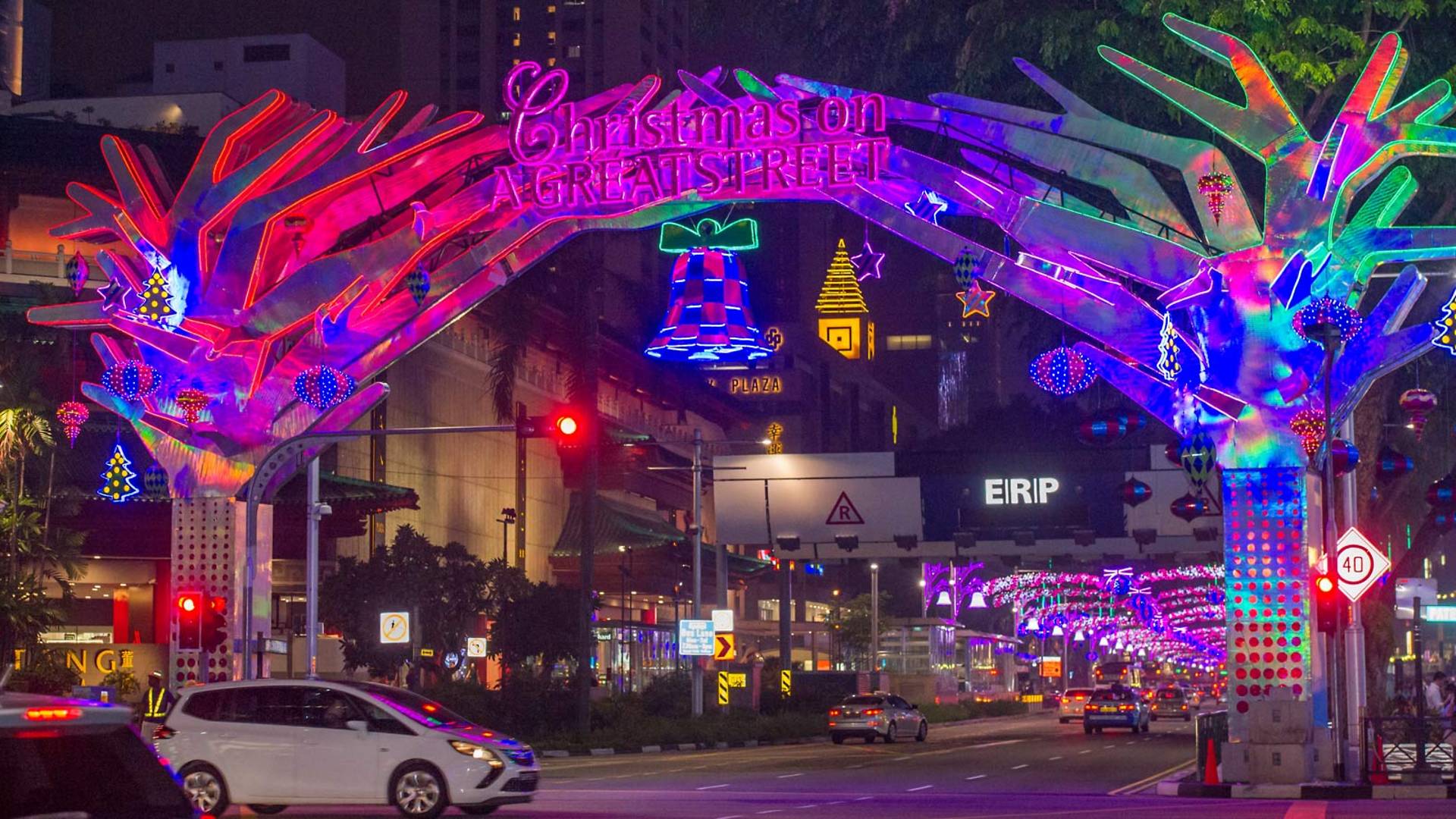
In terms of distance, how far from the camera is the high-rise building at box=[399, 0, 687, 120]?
171 meters

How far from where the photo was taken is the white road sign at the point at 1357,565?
86.2 ft

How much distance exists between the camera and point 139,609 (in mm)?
60281

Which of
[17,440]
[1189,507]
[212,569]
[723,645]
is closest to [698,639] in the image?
[723,645]

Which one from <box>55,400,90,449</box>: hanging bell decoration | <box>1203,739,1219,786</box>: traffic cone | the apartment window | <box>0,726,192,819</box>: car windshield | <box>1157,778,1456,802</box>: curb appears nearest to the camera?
<box>0,726,192,819</box>: car windshield

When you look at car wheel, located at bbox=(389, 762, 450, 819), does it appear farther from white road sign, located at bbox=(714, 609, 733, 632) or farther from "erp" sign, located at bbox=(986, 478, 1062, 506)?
white road sign, located at bbox=(714, 609, 733, 632)

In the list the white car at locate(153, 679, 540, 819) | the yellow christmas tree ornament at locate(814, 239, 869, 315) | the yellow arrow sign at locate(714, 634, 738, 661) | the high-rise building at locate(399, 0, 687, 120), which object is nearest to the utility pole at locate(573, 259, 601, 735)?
the yellow arrow sign at locate(714, 634, 738, 661)

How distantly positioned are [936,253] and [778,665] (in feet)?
157

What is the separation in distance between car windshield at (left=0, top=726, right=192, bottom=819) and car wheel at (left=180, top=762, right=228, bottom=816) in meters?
14.2

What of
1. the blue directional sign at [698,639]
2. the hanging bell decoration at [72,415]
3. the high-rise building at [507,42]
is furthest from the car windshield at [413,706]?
the high-rise building at [507,42]

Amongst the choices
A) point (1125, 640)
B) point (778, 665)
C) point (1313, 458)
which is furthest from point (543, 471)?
point (1125, 640)

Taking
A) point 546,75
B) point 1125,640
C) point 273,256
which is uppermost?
point 546,75

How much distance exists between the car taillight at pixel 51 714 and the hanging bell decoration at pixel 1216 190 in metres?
23.2

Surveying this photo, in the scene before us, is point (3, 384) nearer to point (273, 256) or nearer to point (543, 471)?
point (273, 256)

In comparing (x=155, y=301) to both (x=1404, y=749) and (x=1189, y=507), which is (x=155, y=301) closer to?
(x=1189, y=507)
